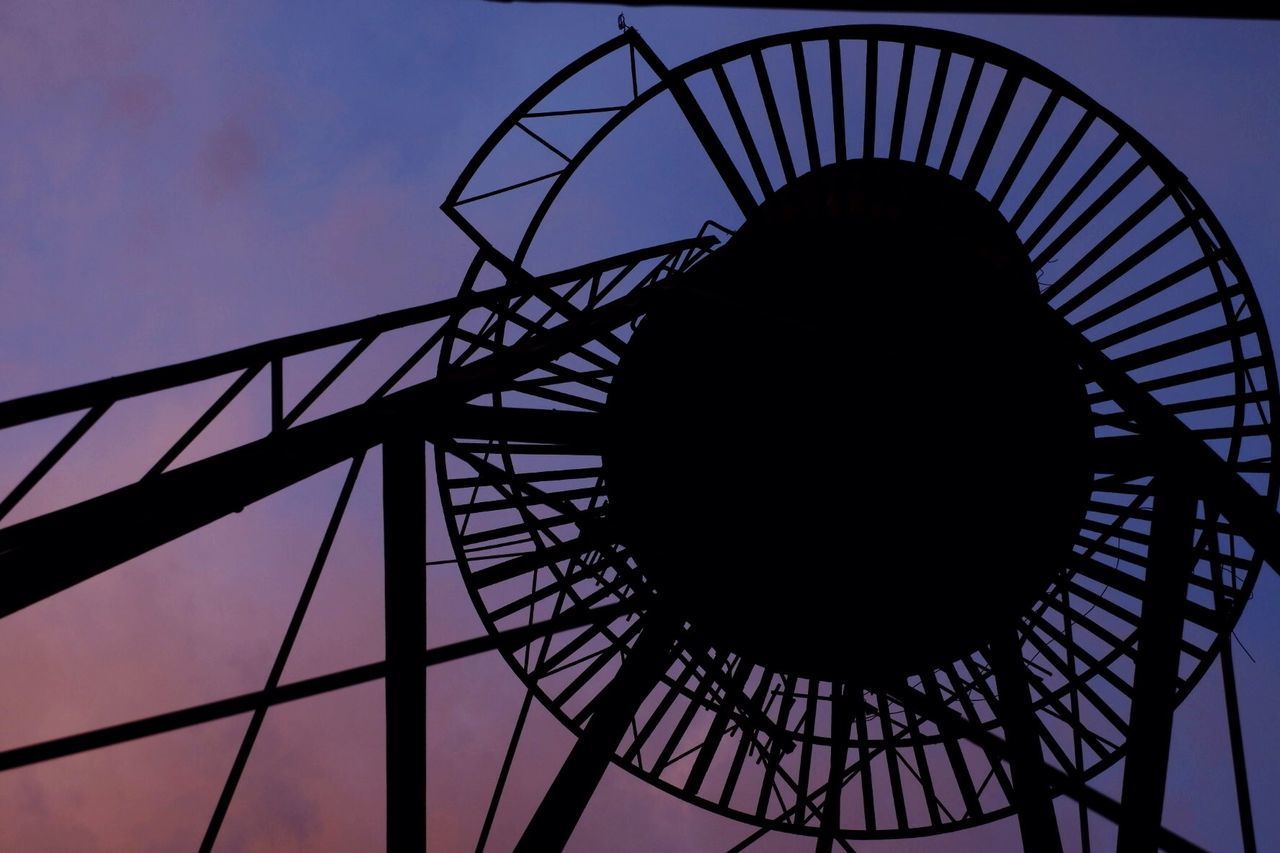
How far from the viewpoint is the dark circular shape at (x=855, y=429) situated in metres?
9.83

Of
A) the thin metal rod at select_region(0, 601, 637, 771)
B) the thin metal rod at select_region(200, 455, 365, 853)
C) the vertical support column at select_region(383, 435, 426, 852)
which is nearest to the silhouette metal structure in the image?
Answer: the thin metal rod at select_region(200, 455, 365, 853)

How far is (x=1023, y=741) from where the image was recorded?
992cm

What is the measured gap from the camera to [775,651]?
37.0ft

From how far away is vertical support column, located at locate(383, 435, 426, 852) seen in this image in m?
5.60

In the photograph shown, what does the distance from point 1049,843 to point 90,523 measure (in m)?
8.88

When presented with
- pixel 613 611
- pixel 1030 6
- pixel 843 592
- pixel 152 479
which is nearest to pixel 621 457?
pixel 613 611

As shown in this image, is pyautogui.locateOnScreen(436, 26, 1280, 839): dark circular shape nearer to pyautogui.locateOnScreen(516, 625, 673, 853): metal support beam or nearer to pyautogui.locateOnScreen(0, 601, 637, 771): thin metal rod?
pyautogui.locateOnScreen(516, 625, 673, 853): metal support beam

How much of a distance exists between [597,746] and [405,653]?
5.05 metres

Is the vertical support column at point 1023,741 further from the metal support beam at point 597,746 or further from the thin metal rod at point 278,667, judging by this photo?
the thin metal rod at point 278,667

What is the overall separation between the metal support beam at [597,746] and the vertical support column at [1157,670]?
4.97 meters

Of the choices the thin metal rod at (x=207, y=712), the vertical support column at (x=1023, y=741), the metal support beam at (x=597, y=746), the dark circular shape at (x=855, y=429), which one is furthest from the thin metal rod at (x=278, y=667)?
the vertical support column at (x=1023, y=741)

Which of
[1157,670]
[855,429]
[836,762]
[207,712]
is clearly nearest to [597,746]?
[836,762]

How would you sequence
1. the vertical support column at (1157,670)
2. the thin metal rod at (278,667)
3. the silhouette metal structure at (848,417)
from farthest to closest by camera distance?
the silhouette metal structure at (848,417), the vertical support column at (1157,670), the thin metal rod at (278,667)

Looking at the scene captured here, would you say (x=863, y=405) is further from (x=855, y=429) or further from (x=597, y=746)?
(x=597, y=746)
